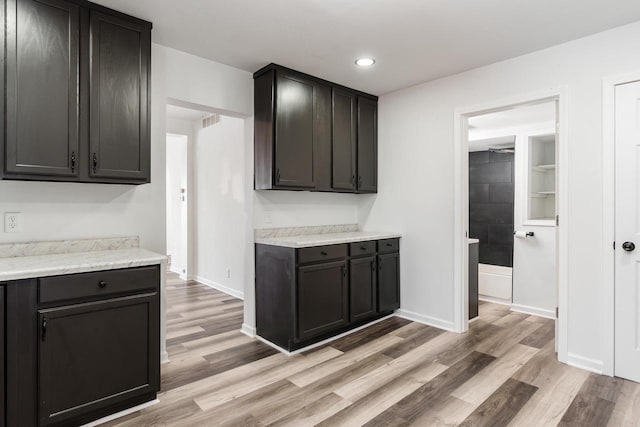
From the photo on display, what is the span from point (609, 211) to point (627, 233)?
18 centimetres

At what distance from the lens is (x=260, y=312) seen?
3.29 metres

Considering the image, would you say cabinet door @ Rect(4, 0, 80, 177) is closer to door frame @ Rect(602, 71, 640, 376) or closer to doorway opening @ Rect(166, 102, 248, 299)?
doorway opening @ Rect(166, 102, 248, 299)

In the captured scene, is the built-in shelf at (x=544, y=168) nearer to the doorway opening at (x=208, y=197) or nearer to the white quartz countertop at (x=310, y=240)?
the white quartz countertop at (x=310, y=240)

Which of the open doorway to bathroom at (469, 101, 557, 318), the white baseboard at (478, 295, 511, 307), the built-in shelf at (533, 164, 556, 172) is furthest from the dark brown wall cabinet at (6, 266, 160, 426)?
the built-in shelf at (533, 164, 556, 172)

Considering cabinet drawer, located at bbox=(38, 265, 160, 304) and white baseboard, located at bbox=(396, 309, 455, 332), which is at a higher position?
cabinet drawer, located at bbox=(38, 265, 160, 304)

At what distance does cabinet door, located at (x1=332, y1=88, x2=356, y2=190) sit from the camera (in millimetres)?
3703

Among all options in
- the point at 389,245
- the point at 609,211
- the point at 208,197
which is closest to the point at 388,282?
the point at 389,245

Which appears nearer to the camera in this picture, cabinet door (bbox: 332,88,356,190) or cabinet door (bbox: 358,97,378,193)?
cabinet door (bbox: 332,88,356,190)

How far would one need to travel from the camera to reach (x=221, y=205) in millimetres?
5070

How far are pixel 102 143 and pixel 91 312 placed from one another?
1042mm

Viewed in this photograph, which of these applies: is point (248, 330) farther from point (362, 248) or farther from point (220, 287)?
point (220, 287)

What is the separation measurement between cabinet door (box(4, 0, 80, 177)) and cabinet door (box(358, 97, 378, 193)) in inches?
103

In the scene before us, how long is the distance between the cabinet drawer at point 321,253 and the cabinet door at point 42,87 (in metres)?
1.66

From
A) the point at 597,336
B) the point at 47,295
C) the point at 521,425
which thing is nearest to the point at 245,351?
the point at 47,295
